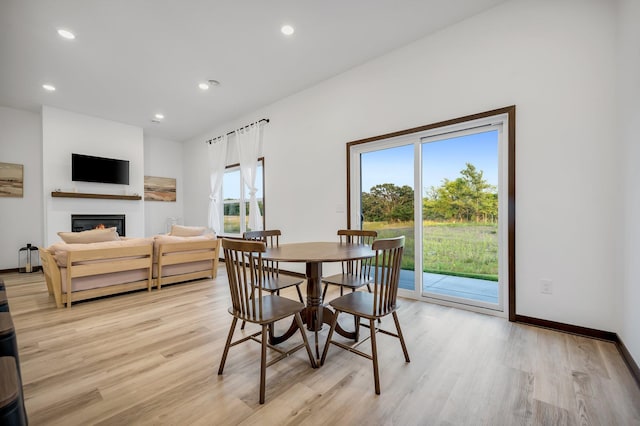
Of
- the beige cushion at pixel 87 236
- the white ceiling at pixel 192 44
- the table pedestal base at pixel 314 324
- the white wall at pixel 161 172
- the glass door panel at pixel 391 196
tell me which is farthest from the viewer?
the white wall at pixel 161 172

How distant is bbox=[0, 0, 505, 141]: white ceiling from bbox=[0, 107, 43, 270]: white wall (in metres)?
0.54

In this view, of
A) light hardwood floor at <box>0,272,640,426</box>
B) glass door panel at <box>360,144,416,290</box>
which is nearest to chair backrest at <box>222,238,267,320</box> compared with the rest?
light hardwood floor at <box>0,272,640,426</box>

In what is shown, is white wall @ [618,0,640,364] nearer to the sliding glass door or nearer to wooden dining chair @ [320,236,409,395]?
the sliding glass door

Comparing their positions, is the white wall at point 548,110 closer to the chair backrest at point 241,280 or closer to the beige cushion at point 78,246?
the chair backrest at point 241,280

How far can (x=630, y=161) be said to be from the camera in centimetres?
190

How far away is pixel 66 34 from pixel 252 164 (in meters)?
2.81

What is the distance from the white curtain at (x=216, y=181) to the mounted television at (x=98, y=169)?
1.81 metres

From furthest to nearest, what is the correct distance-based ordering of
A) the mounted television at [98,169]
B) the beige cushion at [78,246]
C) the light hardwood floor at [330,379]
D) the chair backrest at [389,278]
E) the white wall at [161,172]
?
the white wall at [161,172], the mounted television at [98,169], the beige cushion at [78,246], the chair backrest at [389,278], the light hardwood floor at [330,379]

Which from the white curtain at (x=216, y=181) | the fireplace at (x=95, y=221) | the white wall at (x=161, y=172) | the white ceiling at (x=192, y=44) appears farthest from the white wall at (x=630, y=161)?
the white wall at (x=161, y=172)

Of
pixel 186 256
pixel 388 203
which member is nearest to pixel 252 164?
pixel 186 256

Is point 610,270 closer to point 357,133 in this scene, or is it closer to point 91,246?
point 357,133

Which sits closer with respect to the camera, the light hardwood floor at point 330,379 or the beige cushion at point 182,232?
the light hardwood floor at point 330,379

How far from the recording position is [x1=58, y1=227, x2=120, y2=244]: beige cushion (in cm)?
350

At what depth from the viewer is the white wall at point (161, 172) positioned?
6852 mm
